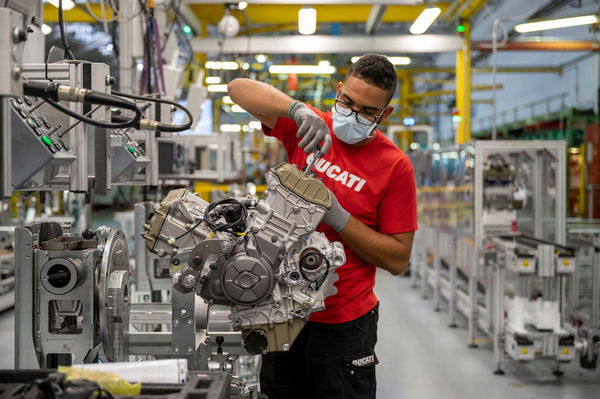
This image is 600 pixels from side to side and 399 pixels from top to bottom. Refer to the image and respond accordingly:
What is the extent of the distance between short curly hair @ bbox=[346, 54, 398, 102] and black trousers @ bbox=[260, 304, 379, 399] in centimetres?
76

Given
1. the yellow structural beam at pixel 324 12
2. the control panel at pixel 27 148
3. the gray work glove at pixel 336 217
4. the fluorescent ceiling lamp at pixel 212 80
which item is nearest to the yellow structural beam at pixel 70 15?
the yellow structural beam at pixel 324 12

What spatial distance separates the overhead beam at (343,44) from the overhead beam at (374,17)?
209 mm

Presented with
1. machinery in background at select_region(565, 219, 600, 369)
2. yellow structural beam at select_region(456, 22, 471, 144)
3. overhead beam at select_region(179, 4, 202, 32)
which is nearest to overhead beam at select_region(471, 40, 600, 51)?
yellow structural beam at select_region(456, 22, 471, 144)

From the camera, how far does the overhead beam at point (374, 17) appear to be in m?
8.48

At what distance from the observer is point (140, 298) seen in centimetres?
355

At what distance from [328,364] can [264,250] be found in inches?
19.5

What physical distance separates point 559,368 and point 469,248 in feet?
4.28

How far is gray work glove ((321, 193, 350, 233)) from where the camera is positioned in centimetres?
189

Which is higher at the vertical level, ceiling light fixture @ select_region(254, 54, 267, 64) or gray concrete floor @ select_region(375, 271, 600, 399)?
ceiling light fixture @ select_region(254, 54, 267, 64)

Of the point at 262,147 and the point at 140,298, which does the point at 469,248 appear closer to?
the point at 140,298

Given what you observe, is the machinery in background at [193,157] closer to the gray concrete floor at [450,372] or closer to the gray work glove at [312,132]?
the gray concrete floor at [450,372]

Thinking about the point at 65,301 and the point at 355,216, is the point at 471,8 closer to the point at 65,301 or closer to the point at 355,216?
the point at 355,216

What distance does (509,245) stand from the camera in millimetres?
4863

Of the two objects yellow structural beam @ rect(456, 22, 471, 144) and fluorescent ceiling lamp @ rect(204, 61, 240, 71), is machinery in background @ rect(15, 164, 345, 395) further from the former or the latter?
yellow structural beam @ rect(456, 22, 471, 144)
